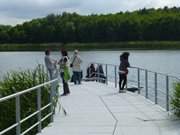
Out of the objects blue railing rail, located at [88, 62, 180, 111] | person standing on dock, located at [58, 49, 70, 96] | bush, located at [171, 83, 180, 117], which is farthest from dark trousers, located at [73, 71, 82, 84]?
bush, located at [171, 83, 180, 117]

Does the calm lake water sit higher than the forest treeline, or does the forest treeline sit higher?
the forest treeline

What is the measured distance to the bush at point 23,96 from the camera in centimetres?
1103

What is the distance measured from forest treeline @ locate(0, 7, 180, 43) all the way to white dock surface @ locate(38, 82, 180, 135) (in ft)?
277

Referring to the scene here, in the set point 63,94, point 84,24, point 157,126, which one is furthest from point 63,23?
point 157,126

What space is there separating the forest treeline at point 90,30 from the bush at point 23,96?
289 ft

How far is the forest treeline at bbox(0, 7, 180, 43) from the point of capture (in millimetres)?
104188

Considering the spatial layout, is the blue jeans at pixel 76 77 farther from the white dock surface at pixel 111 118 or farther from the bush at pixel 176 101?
the bush at pixel 176 101

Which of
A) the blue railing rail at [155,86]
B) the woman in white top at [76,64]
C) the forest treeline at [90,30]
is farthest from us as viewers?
the forest treeline at [90,30]

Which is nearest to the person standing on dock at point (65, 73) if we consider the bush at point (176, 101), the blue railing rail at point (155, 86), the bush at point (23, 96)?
the blue railing rail at point (155, 86)

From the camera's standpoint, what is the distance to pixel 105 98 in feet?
57.4

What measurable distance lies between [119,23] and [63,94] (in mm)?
93649

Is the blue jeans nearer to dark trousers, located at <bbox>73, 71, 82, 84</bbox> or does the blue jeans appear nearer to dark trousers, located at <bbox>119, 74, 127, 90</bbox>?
dark trousers, located at <bbox>73, 71, 82, 84</bbox>

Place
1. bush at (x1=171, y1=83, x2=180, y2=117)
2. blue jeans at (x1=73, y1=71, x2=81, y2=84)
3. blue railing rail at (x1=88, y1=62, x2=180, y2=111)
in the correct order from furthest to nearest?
1. blue jeans at (x1=73, y1=71, x2=81, y2=84)
2. blue railing rail at (x1=88, y1=62, x2=180, y2=111)
3. bush at (x1=171, y1=83, x2=180, y2=117)

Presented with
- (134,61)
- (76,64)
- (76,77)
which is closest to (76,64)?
(76,64)
